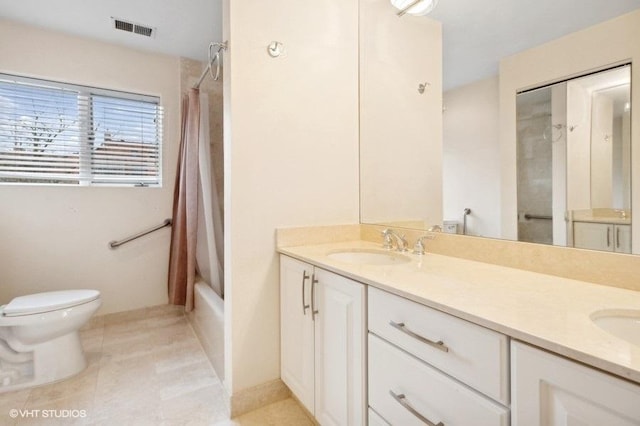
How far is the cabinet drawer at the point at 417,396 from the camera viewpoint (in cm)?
70

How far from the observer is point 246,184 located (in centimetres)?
149

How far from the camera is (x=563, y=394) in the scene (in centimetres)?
57

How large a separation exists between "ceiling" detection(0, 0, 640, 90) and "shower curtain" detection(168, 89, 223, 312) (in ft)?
1.52

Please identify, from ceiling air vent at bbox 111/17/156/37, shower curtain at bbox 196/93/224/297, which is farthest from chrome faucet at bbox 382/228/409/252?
ceiling air vent at bbox 111/17/156/37

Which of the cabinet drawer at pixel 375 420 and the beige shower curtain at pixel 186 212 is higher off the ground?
the beige shower curtain at pixel 186 212

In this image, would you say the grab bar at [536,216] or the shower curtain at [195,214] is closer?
the grab bar at [536,216]

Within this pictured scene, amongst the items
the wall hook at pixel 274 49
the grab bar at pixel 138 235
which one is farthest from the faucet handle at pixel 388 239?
the grab bar at pixel 138 235

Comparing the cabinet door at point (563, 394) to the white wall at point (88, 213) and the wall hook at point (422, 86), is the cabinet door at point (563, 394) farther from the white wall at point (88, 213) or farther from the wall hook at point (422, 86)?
the white wall at point (88, 213)

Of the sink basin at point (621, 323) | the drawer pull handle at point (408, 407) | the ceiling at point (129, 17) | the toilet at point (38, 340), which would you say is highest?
the ceiling at point (129, 17)

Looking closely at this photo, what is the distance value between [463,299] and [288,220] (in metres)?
0.99

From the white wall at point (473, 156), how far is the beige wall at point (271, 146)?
0.58 metres

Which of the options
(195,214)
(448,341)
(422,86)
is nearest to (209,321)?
(195,214)

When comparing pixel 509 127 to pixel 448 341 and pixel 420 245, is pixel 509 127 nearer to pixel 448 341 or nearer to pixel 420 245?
pixel 420 245

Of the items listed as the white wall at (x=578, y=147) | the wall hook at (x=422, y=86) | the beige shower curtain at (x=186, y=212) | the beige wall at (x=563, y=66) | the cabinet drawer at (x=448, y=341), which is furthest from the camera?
the beige shower curtain at (x=186, y=212)
